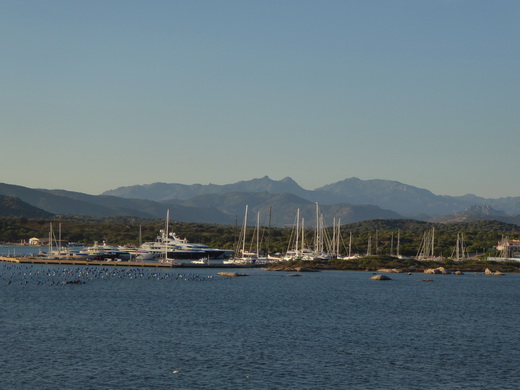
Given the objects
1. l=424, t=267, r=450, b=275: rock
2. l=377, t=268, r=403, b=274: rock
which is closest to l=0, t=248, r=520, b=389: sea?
l=424, t=267, r=450, b=275: rock

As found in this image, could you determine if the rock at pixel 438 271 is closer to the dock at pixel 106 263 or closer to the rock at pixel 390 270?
the rock at pixel 390 270

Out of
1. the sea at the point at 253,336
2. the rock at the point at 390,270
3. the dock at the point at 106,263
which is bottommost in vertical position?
the sea at the point at 253,336

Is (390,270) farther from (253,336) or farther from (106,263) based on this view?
(253,336)

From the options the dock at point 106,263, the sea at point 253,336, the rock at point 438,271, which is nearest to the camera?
the sea at point 253,336

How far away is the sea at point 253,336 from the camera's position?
43781 millimetres

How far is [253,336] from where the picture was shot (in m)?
58.2

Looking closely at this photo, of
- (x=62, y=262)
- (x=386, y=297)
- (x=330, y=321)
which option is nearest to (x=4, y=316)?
(x=330, y=321)

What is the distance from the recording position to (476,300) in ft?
306

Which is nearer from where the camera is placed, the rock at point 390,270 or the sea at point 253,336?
the sea at point 253,336

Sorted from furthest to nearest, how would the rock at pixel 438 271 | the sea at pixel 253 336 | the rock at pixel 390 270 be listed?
the rock at pixel 390 270, the rock at pixel 438 271, the sea at pixel 253 336

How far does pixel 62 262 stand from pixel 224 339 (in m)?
96.5

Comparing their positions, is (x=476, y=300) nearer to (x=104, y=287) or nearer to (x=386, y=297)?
(x=386, y=297)

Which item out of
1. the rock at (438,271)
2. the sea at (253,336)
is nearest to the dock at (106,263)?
the rock at (438,271)

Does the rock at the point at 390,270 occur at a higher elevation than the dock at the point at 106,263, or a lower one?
higher
